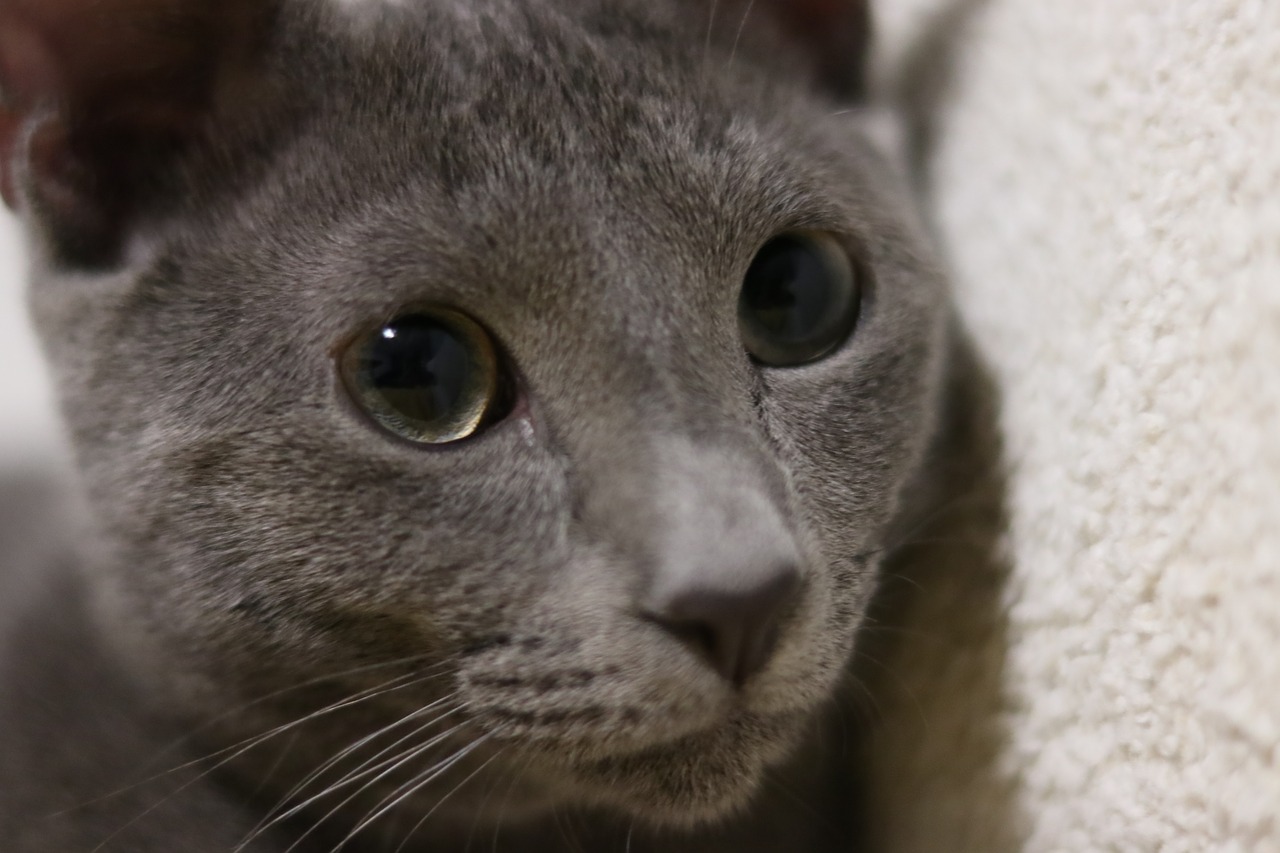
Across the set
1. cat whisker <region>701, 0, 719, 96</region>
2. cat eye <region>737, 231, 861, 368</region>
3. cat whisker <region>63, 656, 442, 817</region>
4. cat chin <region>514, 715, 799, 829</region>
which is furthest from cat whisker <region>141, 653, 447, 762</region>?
cat whisker <region>701, 0, 719, 96</region>

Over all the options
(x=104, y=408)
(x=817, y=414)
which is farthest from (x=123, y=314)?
(x=817, y=414)

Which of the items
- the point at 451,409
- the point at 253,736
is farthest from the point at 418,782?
the point at 451,409

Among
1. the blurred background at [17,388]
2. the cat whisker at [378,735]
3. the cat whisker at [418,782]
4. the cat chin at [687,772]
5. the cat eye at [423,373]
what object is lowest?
the cat chin at [687,772]

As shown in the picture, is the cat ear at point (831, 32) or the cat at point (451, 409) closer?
the cat at point (451, 409)

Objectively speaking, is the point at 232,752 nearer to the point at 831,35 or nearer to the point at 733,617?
the point at 733,617

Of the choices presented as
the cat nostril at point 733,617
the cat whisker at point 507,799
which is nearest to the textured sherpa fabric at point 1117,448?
the cat nostril at point 733,617

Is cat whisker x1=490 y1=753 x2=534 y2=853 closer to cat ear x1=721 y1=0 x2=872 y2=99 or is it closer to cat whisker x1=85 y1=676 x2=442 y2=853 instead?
cat whisker x1=85 y1=676 x2=442 y2=853

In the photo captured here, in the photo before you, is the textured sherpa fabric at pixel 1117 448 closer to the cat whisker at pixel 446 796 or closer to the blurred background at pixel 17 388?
the cat whisker at pixel 446 796

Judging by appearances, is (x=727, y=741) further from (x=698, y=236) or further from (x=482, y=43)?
(x=482, y=43)
